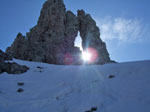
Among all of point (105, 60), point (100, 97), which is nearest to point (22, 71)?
point (100, 97)

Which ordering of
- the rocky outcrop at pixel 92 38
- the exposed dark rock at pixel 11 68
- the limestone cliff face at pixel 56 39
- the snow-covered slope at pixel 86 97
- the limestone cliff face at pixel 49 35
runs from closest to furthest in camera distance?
the snow-covered slope at pixel 86 97, the exposed dark rock at pixel 11 68, the limestone cliff face at pixel 49 35, the limestone cliff face at pixel 56 39, the rocky outcrop at pixel 92 38

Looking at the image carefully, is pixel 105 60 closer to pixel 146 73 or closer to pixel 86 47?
pixel 86 47

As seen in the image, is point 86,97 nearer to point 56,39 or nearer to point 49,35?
point 56,39

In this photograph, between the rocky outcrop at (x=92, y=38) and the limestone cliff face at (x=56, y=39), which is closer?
the limestone cliff face at (x=56, y=39)

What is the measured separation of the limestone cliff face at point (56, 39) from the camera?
4177 cm

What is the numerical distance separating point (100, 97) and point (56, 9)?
1958 inches

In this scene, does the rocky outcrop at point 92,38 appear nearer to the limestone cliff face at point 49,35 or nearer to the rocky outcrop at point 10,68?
the limestone cliff face at point 49,35

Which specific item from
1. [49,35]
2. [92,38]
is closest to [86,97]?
[49,35]

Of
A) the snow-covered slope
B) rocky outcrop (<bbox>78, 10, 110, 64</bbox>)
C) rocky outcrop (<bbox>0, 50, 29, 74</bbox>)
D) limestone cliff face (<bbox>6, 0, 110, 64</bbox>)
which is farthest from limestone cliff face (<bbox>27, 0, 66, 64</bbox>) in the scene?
the snow-covered slope

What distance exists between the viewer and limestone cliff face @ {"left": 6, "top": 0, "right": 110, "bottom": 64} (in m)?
41.8

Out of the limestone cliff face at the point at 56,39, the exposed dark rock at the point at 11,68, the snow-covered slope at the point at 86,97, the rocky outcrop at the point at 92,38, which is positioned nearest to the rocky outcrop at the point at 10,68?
the exposed dark rock at the point at 11,68

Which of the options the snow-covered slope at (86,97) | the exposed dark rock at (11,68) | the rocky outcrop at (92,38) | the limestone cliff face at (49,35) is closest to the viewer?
the snow-covered slope at (86,97)

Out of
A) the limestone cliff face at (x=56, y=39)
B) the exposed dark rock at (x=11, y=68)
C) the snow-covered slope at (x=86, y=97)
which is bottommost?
the snow-covered slope at (x=86, y=97)

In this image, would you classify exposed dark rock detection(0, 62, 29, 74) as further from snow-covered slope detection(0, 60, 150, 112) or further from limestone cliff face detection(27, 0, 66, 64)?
limestone cliff face detection(27, 0, 66, 64)
